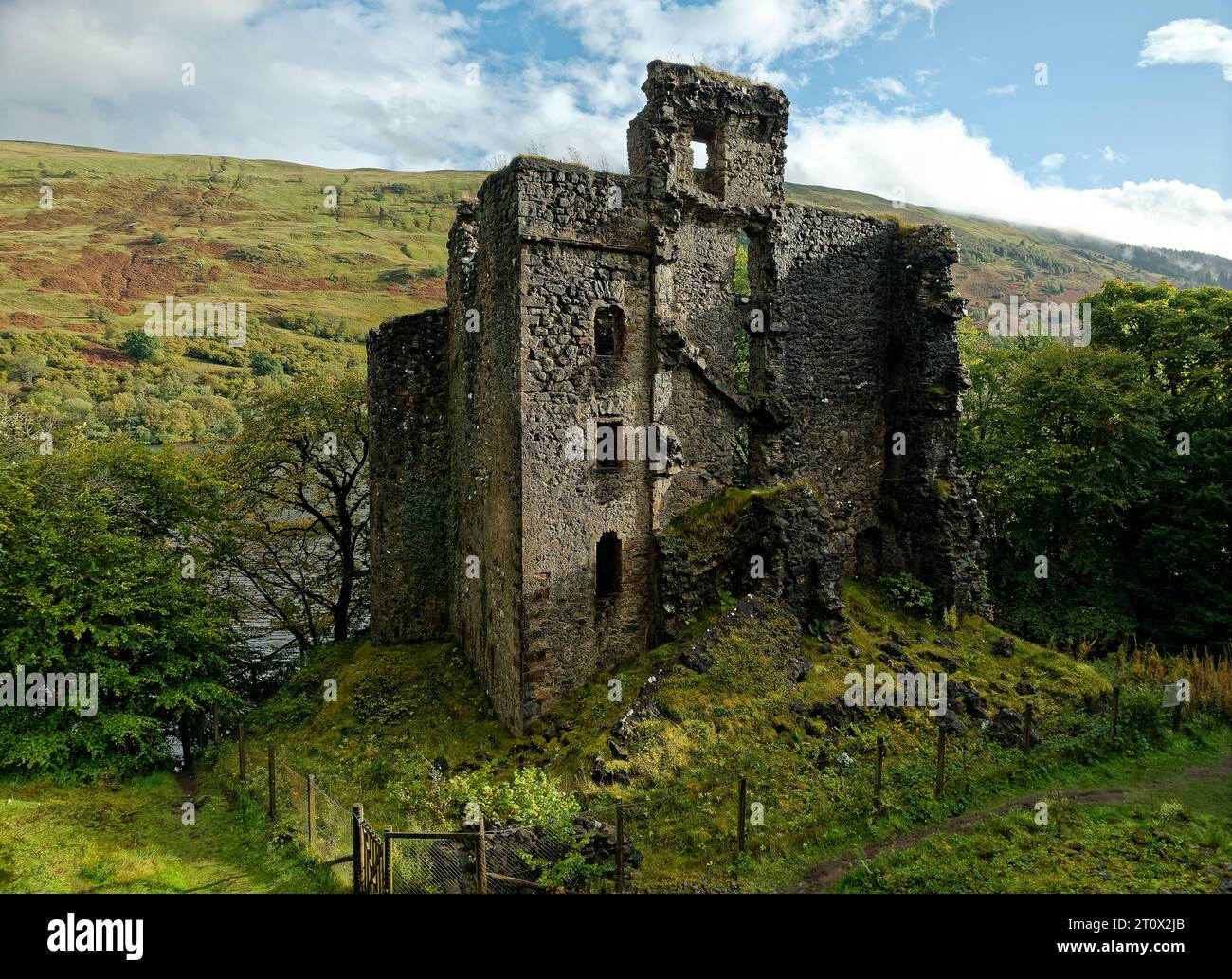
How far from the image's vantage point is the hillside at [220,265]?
61.4 metres

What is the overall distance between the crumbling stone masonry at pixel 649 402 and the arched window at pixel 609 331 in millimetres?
44

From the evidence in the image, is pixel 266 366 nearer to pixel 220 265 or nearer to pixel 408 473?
pixel 220 265

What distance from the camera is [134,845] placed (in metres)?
12.5

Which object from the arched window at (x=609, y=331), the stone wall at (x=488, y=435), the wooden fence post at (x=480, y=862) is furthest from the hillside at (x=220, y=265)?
the wooden fence post at (x=480, y=862)

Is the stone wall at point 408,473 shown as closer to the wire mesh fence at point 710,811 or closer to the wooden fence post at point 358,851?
the wire mesh fence at point 710,811

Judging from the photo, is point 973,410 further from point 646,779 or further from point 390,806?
point 390,806

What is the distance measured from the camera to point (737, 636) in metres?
15.5

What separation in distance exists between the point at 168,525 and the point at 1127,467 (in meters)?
26.9

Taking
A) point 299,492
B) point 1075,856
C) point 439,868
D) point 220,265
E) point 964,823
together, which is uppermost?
point 220,265

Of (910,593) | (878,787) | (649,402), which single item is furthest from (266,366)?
(878,787)

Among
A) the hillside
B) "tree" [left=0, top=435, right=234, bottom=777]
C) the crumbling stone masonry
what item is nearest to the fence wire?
the crumbling stone masonry

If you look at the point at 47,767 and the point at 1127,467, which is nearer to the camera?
the point at 47,767

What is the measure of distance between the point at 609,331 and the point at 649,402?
1667mm
